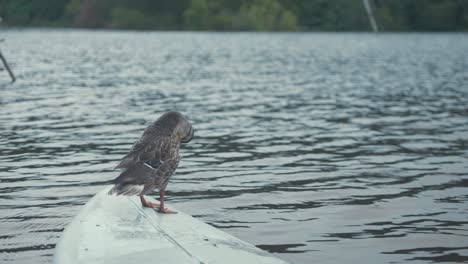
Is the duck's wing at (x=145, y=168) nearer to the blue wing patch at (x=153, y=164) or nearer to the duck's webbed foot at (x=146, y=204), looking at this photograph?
the blue wing patch at (x=153, y=164)

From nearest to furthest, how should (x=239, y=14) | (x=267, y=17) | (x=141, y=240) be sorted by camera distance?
(x=141, y=240) → (x=267, y=17) → (x=239, y=14)

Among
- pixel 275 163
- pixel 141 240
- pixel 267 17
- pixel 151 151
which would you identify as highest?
pixel 267 17

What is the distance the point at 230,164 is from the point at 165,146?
21.0 ft

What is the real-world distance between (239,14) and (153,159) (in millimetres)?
137078

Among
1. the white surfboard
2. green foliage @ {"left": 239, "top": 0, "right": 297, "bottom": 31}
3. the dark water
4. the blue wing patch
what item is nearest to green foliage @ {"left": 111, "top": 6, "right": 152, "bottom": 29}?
green foliage @ {"left": 239, "top": 0, "right": 297, "bottom": 31}

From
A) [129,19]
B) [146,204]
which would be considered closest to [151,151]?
[146,204]

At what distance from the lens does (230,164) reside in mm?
15133

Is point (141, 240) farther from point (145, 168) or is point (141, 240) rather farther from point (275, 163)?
point (275, 163)

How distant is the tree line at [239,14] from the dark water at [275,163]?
10748 cm

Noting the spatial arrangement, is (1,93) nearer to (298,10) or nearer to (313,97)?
(313,97)

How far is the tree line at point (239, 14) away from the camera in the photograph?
453ft

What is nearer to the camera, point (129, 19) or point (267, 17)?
point (267, 17)

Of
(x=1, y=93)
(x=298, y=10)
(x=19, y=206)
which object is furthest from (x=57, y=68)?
(x=298, y=10)

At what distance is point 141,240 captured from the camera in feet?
25.3
